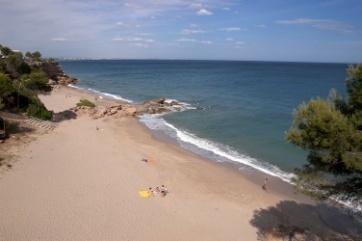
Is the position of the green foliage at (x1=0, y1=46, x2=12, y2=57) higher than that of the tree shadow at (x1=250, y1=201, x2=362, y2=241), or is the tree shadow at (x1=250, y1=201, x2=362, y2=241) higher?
the green foliage at (x1=0, y1=46, x2=12, y2=57)

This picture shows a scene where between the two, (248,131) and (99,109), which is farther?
(99,109)

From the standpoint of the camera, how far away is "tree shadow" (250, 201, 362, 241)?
13852 millimetres

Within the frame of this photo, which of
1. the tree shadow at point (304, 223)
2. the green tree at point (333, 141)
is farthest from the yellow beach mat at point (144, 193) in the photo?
the green tree at point (333, 141)

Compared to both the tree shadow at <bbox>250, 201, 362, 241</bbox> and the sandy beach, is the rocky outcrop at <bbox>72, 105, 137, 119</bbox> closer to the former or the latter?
the sandy beach

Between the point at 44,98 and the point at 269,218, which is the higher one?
the point at 44,98

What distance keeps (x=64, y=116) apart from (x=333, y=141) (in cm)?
3053

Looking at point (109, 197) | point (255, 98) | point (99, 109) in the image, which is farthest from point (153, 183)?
point (255, 98)

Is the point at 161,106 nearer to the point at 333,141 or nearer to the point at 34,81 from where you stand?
the point at 34,81

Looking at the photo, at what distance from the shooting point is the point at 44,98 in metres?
44.9

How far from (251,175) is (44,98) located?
36.7 metres

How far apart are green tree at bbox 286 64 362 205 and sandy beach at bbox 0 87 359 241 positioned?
13.9 feet

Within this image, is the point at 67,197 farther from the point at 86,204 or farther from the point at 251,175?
the point at 251,175

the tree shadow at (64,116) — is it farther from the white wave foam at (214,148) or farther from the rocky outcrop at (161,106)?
the rocky outcrop at (161,106)

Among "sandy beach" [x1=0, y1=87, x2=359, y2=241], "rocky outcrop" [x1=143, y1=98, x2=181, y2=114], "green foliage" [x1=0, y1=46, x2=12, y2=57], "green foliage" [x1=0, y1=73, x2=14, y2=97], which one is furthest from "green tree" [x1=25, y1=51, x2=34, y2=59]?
"sandy beach" [x1=0, y1=87, x2=359, y2=241]
